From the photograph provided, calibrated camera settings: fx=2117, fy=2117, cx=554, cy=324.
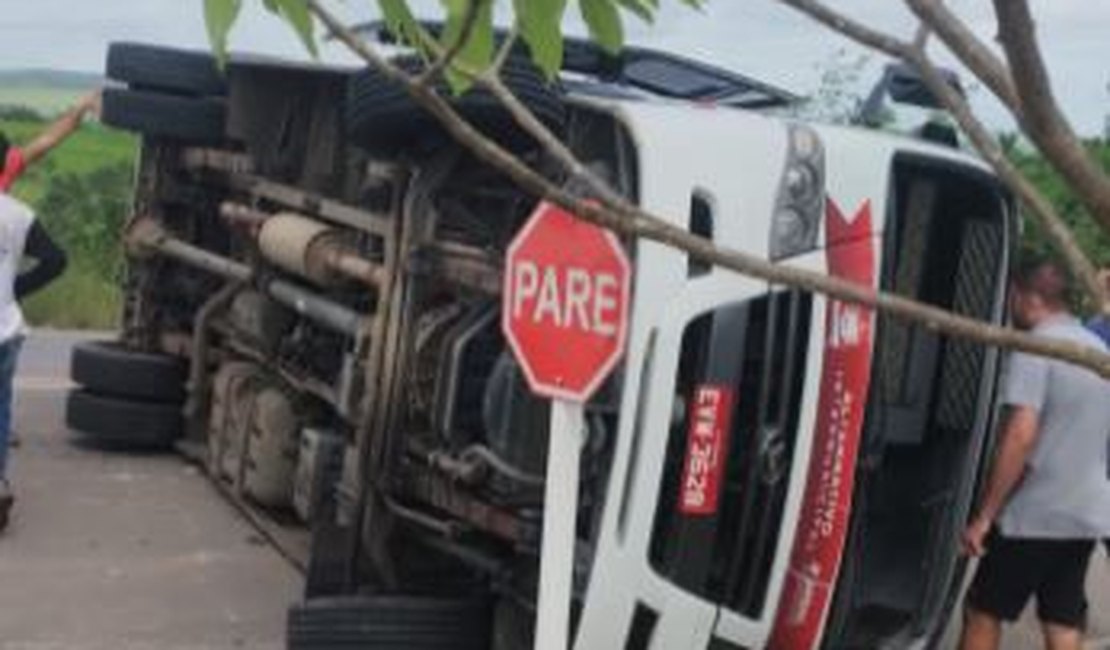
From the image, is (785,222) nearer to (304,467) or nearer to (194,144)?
(304,467)

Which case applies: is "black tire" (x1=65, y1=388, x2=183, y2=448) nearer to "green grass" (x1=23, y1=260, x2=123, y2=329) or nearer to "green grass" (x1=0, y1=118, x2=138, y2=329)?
"green grass" (x1=0, y1=118, x2=138, y2=329)

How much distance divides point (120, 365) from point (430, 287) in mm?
3486

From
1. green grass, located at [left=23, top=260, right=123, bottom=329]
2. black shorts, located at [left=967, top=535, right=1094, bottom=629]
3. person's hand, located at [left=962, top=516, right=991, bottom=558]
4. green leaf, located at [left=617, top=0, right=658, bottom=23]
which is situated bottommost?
green grass, located at [left=23, top=260, right=123, bottom=329]

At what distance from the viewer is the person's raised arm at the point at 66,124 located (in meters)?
9.66

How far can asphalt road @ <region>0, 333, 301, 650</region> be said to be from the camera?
6.72 meters

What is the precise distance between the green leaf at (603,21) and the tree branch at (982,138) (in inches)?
9.6

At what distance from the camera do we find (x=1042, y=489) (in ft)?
22.0

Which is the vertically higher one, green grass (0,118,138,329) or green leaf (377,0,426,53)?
green leaf (377,0,426,53)

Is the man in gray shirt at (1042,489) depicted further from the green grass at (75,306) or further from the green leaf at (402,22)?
the green grass at (75,306)

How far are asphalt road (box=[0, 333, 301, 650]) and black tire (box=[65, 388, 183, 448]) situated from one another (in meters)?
0.10

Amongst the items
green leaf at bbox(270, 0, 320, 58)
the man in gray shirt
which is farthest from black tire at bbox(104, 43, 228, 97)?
green leaf at bbox(270, 0, 320, 58)

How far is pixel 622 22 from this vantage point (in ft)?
5.29

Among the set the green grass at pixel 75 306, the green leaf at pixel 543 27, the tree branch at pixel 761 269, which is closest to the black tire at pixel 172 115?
Answer: the green grass at pixel 75 306

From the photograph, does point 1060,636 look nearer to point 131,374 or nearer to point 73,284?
point 131,374
